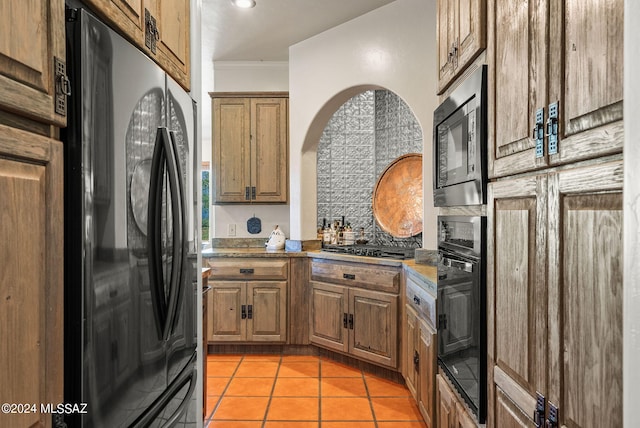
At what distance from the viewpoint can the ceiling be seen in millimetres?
3516

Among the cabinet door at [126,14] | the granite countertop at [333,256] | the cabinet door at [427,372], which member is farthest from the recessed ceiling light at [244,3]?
the cabinet door at [427,372]

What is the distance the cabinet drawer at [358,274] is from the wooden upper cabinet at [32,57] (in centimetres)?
272

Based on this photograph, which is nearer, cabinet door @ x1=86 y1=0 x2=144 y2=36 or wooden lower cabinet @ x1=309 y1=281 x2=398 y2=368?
cabinet door @ x1=86 y1=0 x2=144 y2=36

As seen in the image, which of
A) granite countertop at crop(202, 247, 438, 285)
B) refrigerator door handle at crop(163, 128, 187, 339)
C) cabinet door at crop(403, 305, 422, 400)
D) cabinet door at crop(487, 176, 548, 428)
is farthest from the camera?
granite countertop at crop(202, 247, 438, 285)

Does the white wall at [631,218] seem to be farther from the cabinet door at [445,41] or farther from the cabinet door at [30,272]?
the cabinet door at [445,41]

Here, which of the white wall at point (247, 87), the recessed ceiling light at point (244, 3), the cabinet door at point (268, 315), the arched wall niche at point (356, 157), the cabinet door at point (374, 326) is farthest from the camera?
the white wall at point (247, 87)

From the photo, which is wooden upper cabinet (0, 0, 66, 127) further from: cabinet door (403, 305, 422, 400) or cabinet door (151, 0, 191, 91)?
cabinet door (403, 305, 422, 400)

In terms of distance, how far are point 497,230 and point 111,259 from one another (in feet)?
3.67

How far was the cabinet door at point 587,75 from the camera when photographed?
2.53 ft

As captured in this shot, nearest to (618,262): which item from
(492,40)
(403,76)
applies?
(492,40)

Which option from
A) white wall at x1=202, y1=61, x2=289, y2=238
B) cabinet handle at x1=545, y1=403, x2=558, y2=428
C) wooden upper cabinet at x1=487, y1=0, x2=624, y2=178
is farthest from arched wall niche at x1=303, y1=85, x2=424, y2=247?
cabinet handle at x1=545, y1=403, x2=558, y2=428

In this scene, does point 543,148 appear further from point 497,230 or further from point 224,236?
point 224,236

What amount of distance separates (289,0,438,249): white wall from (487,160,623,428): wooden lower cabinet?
1.96 m

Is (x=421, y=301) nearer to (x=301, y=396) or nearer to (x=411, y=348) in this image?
(x=411, y=348)
